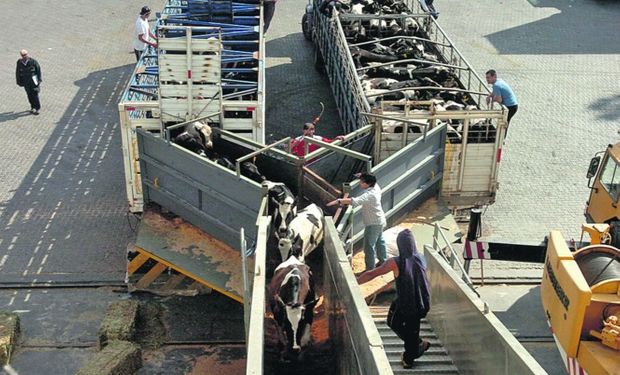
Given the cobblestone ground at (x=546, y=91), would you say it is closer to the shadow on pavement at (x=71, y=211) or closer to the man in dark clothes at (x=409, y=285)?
the man in dark clothes at (x=409, y=285)

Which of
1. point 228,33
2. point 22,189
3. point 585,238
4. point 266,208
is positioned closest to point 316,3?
point 228,33

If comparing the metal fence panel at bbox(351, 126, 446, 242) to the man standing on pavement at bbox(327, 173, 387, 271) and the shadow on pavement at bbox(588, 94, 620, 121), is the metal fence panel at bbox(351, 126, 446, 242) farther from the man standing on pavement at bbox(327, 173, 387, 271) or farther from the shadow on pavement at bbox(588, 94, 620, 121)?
the shadow on pavement at bbox(588, 94, 620, 121)

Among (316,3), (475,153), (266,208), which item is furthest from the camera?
(316,3)

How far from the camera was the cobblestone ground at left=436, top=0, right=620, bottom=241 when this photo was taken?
1394 centimetres

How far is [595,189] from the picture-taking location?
453 inches

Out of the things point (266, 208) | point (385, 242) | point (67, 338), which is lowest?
point (67, 338)

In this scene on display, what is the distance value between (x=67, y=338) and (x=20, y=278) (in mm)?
1783

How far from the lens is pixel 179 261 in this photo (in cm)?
1040

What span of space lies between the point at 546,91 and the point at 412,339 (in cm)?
1284

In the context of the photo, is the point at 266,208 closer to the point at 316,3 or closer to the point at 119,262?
the point at 119,262

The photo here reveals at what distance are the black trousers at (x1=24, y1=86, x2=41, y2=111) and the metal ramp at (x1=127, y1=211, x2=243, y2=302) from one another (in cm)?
742

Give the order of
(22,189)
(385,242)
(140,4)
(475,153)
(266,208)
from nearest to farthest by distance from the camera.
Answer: (266,208)
(385,242)
(475,153)
(22,189)
(140,4)

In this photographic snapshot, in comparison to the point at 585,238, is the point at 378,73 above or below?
above

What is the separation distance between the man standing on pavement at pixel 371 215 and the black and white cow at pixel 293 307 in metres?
1.48
